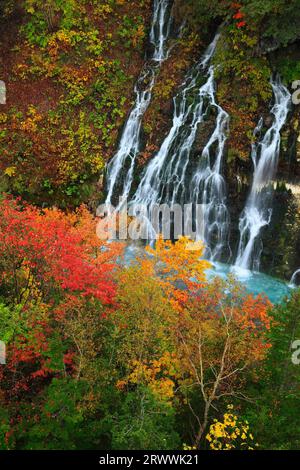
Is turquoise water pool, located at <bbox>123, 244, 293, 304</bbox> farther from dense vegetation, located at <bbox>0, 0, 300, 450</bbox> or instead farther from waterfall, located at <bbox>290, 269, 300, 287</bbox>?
dense vegetation, located at <bbox>0, 0, 300, 450</bbox>

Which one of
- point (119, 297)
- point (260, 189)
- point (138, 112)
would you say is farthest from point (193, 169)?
point (119, 297)

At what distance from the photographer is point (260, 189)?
1927 cm

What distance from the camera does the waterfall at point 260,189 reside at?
1895cm

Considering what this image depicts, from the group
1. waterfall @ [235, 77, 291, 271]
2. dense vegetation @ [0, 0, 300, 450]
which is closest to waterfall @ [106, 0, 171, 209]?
dense vegetation @ [0, 0, 300, 450]

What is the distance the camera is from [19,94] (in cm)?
2456

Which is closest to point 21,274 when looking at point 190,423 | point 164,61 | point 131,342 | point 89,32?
point 131,342

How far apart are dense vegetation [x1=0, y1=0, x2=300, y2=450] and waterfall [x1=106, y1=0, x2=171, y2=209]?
0.62m

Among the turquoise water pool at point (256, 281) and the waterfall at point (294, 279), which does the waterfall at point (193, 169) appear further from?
the waterfall at point (294, 279)

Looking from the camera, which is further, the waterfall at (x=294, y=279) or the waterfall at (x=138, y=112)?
the waterfall at (x=138, y=112)

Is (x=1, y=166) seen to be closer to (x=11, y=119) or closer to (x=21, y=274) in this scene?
(x=11, y=119)

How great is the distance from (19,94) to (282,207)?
643 inches

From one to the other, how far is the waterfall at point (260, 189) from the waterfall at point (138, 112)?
6.50 m

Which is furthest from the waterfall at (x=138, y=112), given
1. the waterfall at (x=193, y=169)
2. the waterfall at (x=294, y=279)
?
the waterfall at (x=294, y=279)

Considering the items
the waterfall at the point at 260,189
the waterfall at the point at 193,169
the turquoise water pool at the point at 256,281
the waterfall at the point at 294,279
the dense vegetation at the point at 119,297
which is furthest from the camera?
the waterfall at the point at 193,169
